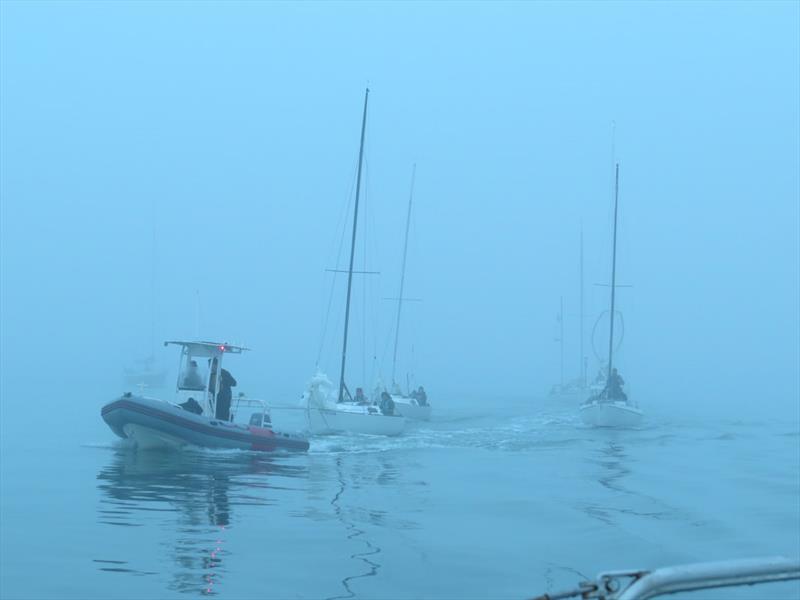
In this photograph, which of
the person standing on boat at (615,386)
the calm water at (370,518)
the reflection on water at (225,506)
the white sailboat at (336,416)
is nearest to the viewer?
the calm water at (370,518)

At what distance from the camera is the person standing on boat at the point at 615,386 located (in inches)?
1442

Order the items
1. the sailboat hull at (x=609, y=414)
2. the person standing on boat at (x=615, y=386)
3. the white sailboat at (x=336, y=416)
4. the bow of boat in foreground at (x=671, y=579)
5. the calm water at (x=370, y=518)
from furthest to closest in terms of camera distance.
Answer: the person standing on boat at (x=615, y=386)
the sailboat hull at (x=609, y=414)
the white sailboat at (x=336, y=416)
the calm water at (x=370, y=518)
the bow of boat in foreground at (x=671, y=579)

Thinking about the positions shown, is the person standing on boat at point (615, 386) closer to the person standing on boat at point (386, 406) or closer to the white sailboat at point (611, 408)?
the white sailboat at point (611, 408)

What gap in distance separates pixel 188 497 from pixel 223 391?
716 centimetres

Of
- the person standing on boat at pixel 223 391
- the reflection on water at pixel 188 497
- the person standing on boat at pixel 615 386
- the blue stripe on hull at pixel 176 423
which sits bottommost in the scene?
Answer: the reflection on water at pixel 188 497

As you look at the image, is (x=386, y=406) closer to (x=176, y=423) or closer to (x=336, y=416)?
(x=336, y=416)

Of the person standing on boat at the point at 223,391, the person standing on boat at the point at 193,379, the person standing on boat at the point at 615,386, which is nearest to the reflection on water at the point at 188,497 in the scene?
the person standing on boat at the point at 223,391

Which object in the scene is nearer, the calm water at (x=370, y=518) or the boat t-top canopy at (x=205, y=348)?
the calm water at (x=370, y=518)

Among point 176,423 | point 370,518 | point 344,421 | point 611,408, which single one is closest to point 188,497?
point 370,518

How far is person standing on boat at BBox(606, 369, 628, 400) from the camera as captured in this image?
3662 cm

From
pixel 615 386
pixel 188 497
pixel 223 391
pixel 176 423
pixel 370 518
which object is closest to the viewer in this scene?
pixel 370 518

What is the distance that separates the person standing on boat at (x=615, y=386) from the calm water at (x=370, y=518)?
29.6 feet

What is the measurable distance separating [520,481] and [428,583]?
10243 millimetres

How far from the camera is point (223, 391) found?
22.2m
